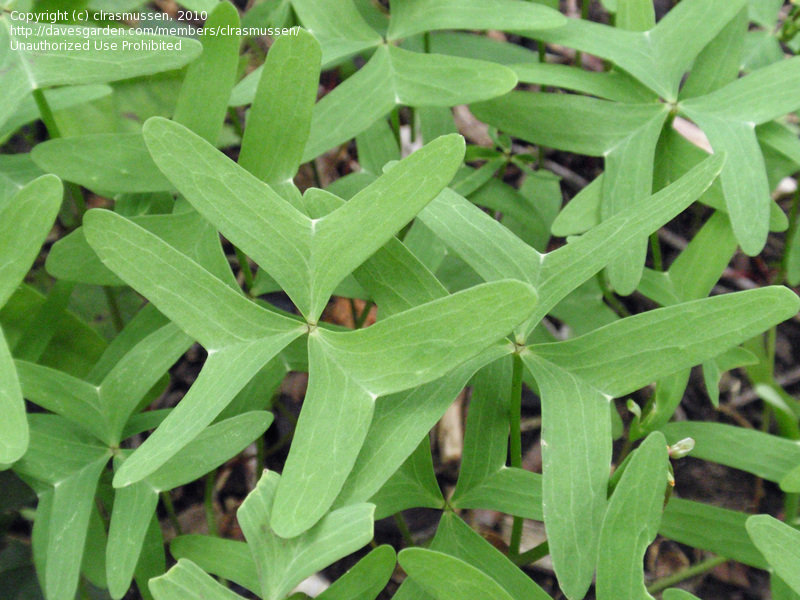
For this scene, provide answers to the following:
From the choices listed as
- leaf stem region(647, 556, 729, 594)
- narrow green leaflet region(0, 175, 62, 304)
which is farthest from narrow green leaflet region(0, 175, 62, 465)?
leaf stem region(647, 556, 729, 594)

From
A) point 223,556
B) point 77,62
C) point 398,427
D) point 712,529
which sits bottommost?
point 712,529

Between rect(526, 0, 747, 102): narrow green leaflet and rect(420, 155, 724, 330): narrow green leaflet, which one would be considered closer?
rect(420, 155, 724, 330): narrow green leaflet

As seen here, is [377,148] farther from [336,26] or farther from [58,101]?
[58,101]

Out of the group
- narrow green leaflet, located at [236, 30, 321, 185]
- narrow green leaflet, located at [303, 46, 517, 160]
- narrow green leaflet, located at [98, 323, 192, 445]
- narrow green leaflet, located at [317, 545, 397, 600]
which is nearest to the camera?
narrow green leaflet, located at [317, 545, 397, 600]

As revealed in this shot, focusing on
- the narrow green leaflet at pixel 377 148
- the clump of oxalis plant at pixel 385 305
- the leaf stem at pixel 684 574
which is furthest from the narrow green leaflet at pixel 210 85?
the leaf stem at pixel 684 574

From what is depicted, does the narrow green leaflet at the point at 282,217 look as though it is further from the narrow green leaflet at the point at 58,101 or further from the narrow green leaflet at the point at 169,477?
the narrow green leaflet at the point at 58,101

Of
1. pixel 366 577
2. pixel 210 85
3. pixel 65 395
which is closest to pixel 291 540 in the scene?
pixel 366 577

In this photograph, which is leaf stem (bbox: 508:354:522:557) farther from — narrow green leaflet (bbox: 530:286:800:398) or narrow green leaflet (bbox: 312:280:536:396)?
narrow green leaflet (bbox: 312:280:536:396)
